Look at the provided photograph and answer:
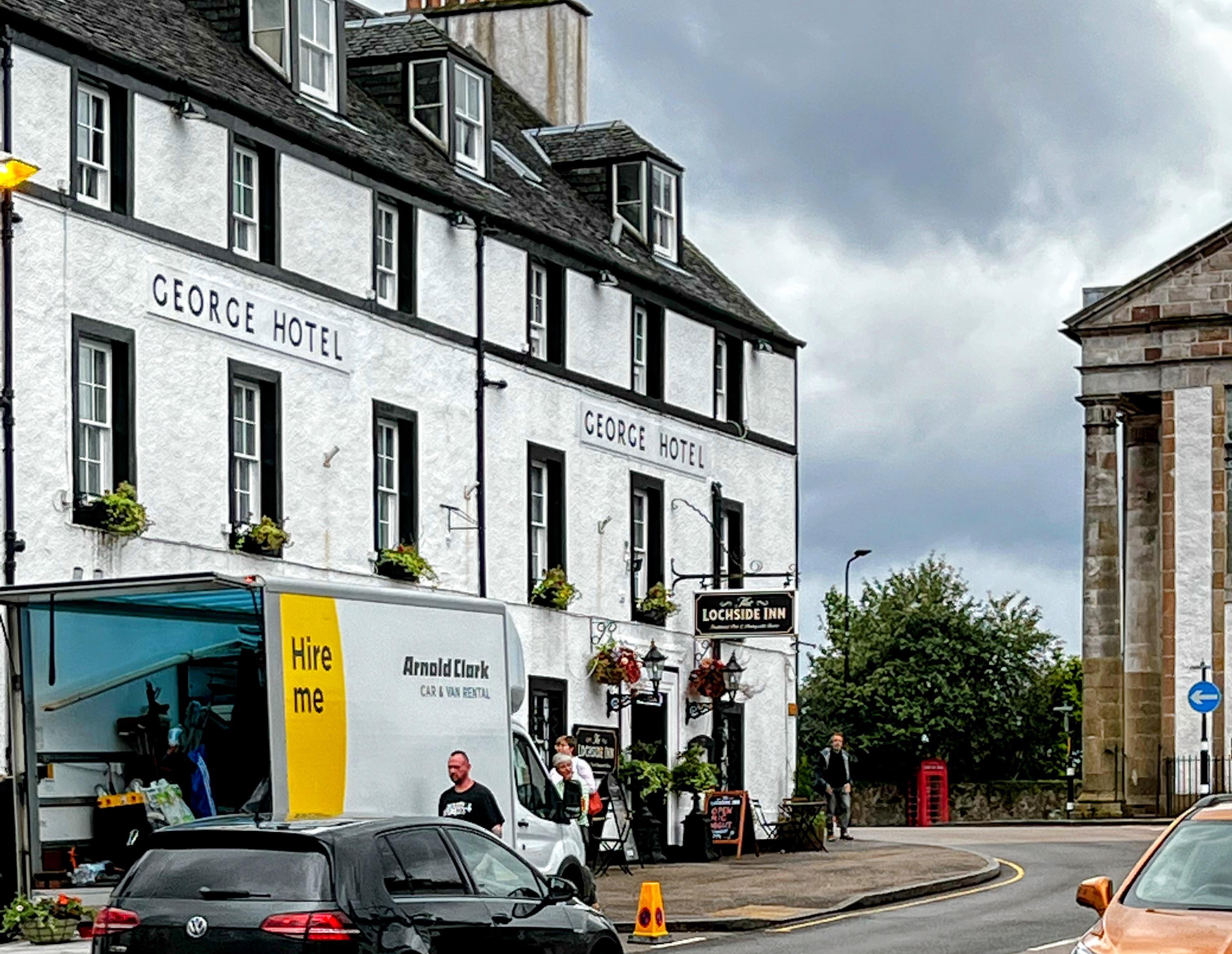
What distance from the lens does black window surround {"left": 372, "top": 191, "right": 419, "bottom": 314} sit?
102 feet

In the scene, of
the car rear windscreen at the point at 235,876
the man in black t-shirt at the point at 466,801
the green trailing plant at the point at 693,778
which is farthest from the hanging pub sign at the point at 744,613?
the car rear windscreen at the point at 235,876

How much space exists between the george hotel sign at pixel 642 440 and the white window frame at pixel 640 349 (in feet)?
2.00

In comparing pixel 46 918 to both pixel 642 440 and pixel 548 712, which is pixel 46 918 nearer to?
pixel 548 712

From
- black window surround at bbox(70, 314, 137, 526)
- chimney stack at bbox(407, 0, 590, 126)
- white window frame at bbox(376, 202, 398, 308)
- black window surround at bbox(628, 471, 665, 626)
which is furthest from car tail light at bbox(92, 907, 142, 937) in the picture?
chimney stack at bbox(407, 0, 590, 126)

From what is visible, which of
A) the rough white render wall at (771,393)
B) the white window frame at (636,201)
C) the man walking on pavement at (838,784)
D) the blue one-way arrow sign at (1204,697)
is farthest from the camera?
the blue one-way arrow sign at (1204,697)

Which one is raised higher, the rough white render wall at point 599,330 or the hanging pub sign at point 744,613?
the rough white render wall at point 599,330

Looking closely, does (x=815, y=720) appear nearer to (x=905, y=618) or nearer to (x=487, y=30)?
(x=905, y=618)

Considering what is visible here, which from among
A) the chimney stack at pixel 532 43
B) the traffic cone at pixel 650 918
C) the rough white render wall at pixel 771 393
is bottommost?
the traffic cone at pixel 650 918

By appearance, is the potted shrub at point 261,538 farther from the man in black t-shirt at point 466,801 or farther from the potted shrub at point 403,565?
the man in black t-shirt at point 466,801

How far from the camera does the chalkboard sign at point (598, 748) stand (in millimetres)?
33375

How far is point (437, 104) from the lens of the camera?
33875mm

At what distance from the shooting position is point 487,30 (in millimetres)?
42812

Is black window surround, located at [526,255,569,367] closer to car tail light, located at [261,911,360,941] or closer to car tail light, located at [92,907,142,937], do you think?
car tail light, located at [92,907,142,937]

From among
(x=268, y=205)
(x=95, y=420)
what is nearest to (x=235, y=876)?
(x=95, y=420)
